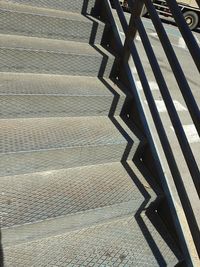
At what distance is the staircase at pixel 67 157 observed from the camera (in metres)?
2.21

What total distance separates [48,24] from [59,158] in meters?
1.45

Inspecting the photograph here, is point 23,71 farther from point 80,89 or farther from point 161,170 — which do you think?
point 161,170

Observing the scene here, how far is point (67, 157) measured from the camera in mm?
2562

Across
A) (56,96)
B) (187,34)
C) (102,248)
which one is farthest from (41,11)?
(102,248)

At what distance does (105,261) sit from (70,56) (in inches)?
72.3

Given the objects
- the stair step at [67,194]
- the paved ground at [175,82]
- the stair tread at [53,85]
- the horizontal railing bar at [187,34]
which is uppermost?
the horizontal railing bar at [187,34]

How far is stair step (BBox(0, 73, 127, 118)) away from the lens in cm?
262

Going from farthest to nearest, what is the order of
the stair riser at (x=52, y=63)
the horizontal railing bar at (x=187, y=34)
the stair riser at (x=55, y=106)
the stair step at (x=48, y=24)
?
the stair step at (x=48, y=24) < the stair riser at (x=52, y=63) < the stair riser at (x=55, y=106) < the horizontal railing bar at (x=187, y=34)

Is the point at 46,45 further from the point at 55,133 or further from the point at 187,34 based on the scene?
the point at 187,34

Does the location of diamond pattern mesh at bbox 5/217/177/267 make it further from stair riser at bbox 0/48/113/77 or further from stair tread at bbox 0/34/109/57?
stair tread at bbox 0/34/109/57

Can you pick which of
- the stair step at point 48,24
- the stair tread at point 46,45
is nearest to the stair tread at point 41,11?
the stair step at point 48,24

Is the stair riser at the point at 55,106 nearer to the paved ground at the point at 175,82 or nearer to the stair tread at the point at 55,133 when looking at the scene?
the stair tread at the point at 55,133

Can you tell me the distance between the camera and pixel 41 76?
299cm

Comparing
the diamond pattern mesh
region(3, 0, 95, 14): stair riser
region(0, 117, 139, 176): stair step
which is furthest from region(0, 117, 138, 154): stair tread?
region(3, 0, 95, 14): stair riser
